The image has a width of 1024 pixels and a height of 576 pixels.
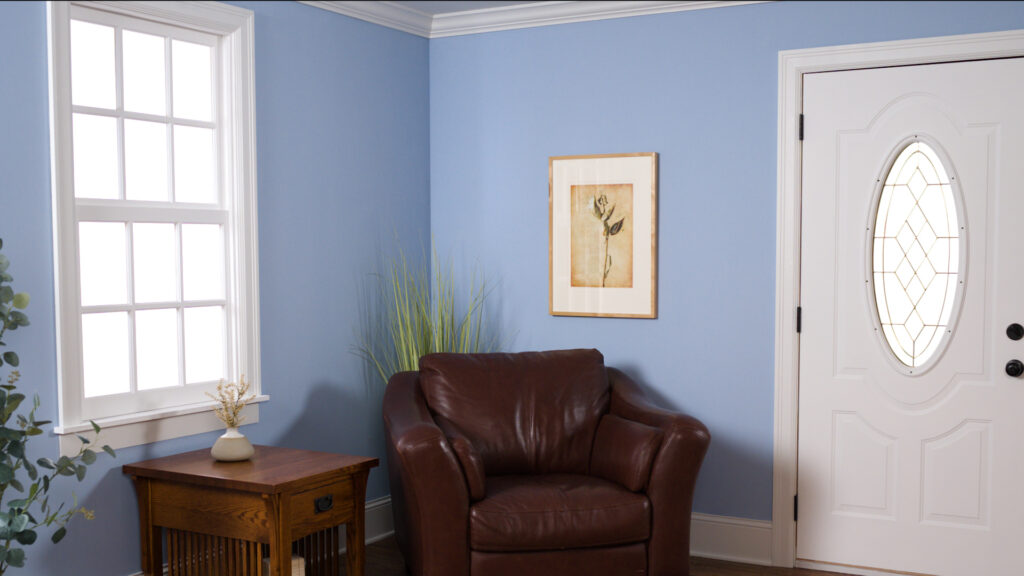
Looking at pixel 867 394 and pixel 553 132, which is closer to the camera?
pixel 867 394

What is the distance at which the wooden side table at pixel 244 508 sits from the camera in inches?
110

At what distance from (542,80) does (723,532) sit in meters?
2.18

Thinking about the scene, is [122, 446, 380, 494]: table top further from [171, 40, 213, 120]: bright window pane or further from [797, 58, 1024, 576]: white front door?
[797, 58, 1024, 576]: white front door

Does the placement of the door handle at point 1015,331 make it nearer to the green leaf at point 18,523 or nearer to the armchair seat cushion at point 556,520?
the armchair seat cushion at point 556,520

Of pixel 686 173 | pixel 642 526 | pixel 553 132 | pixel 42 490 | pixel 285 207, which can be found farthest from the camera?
pixel 553 132

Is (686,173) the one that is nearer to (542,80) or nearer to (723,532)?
(542,80)

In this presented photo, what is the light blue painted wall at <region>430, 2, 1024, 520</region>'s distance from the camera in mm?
3756

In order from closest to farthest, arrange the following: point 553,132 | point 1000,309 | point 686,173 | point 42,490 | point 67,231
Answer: point 42,490 < point 67,231 < point 1000,309 < point 686,173 < point 553,132

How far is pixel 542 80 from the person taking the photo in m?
4.17

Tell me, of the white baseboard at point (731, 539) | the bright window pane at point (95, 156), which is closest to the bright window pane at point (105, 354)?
the bright window pane at point (95, 156)

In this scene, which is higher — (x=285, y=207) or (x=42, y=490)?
(x=285, y=207)

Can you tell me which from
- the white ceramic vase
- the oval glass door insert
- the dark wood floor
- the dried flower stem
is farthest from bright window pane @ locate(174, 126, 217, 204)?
the oval glass door insert

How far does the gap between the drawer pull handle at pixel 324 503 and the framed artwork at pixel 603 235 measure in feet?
5.06

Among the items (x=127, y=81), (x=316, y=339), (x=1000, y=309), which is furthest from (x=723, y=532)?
(x=127, y=81)
